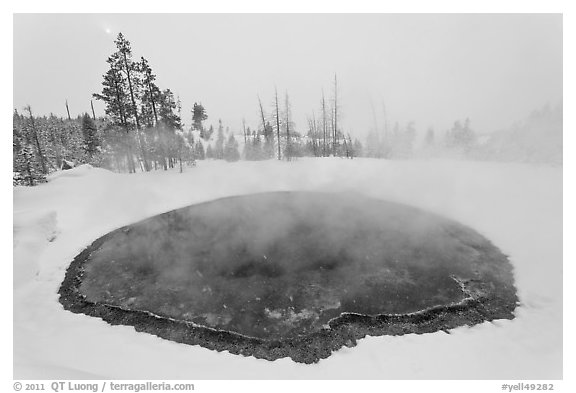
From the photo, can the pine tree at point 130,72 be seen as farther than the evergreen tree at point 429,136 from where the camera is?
No

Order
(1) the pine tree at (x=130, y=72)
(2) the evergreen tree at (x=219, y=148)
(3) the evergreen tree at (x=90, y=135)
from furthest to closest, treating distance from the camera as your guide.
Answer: (2) the evergreen tree at (x=219, y=148)
(3) the evergreen tree at (x=90, y=135)
(1) the pine tree at (x=130, y=72)

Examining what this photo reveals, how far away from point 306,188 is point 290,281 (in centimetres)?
→ 1389

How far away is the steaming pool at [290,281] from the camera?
9.11 m

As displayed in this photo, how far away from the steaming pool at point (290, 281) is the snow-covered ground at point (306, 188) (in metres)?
0.58

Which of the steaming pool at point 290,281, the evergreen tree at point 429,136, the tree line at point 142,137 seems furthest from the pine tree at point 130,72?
the evergreen tree at point 429,136

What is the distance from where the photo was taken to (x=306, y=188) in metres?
24.7

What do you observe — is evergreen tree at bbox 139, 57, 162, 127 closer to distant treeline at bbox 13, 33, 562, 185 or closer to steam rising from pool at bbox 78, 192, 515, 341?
distant treeline at bbox 13, 33, 562, 185

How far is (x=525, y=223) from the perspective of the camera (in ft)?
49.6

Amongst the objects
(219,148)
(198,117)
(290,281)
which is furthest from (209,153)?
(290,281)

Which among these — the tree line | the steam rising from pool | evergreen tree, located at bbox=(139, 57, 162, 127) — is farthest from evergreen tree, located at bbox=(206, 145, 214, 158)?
the steam rising from pool

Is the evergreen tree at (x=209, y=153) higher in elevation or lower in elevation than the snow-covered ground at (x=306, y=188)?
higher

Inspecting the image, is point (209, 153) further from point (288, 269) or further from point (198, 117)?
point (288, 269)

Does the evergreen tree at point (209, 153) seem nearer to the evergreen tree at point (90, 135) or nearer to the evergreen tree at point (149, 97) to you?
the evergreen tree at point (90, 135)

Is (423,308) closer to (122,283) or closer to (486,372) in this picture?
(486,372)
